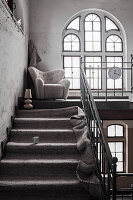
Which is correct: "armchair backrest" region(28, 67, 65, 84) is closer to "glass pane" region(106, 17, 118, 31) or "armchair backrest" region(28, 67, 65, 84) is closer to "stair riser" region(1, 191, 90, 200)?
"glass pane" region(106, 17, 118, 31)

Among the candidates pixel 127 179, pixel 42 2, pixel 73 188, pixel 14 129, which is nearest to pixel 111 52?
pixel 42 2

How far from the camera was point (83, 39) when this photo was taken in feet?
30.9

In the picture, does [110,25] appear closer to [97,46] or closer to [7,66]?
[97,46]

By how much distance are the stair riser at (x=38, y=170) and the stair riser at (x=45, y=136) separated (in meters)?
0.76

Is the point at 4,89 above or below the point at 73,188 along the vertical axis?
above

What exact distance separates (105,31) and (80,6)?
110cm

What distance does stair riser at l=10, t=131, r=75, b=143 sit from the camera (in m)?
5.14

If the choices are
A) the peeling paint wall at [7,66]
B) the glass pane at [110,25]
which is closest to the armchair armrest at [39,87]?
the peeling paint wall at [7,66]

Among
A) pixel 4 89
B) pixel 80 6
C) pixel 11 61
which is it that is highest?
pixel 80 6

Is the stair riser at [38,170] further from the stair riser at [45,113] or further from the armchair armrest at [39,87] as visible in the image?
the armchair armrest at [39,87]

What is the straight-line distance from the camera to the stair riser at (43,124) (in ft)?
18.2

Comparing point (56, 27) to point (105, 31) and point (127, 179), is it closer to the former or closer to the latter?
point (105, 31)

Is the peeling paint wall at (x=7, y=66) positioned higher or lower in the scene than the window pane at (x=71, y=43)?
lower

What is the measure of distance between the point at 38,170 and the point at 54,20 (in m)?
5.68
